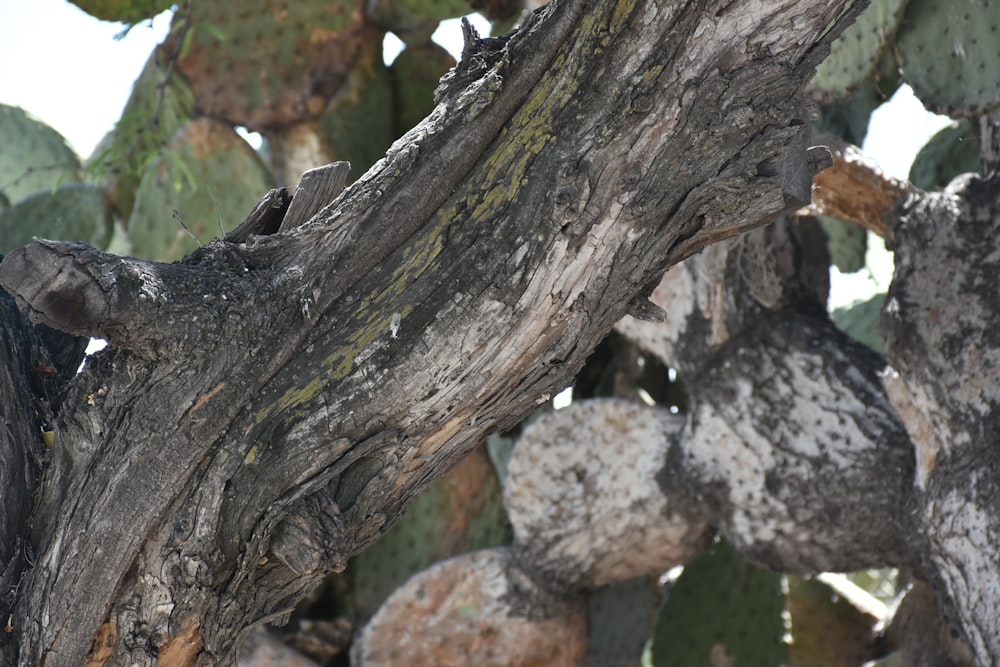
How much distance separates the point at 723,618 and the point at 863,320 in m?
0.92

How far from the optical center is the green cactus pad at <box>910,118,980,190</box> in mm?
3113

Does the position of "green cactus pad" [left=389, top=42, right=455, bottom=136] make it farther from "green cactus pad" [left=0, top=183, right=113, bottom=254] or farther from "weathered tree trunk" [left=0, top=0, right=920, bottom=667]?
"weathered tree trunk" [left=0, top=0, right=920, bottom=667]

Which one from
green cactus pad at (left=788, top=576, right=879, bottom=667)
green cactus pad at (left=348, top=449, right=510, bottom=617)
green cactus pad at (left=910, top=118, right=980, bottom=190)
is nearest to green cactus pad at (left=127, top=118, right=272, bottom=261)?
green cactus pad at (left=348, top=449, right=510, bottom=617)

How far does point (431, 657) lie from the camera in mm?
3090

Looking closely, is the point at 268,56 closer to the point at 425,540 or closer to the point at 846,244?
the point at 425,540

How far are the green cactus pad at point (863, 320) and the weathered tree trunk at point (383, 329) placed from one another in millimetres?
1924

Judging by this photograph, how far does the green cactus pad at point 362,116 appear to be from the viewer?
3.58 m

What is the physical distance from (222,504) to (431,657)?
180cm

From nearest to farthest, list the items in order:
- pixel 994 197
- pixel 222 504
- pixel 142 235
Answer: pixel 222 504 < pixel 994 197 < pixel 142 235

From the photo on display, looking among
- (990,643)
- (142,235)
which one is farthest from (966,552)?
(142,235)

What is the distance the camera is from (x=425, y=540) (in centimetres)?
356

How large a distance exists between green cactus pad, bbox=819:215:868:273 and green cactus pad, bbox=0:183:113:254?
219 centimetres

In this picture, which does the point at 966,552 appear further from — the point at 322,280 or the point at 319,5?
the point at 319,5

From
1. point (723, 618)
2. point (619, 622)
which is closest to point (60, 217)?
point (619, 622)
